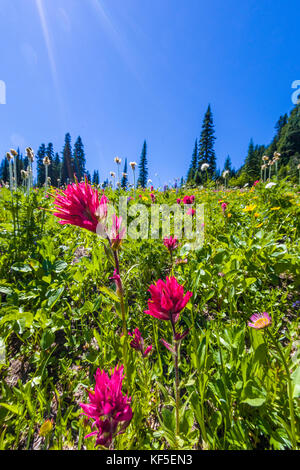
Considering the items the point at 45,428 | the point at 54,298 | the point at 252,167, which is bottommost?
the point at 45,428

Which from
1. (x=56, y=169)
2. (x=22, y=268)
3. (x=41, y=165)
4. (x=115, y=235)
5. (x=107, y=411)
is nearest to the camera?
(x=107, y=411)

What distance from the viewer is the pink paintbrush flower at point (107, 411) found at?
0.64 meters

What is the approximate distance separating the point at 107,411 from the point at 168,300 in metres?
0.43

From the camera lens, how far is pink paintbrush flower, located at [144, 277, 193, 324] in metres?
0.77

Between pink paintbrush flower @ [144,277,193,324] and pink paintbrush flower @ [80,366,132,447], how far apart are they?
310mm

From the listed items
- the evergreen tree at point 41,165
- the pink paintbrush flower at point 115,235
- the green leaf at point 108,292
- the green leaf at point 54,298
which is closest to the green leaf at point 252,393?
the green leaf at point 108,292

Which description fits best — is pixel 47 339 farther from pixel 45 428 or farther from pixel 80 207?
pixel 80 207

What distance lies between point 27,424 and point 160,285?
994 millimetres

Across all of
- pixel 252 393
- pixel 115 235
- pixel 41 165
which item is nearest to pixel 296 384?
pixel 252 393

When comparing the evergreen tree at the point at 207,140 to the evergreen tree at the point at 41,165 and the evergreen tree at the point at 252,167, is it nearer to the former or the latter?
the evergreen tree at the point at 252,167

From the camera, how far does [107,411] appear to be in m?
0.64

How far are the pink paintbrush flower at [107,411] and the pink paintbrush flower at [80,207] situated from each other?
2.16 feet

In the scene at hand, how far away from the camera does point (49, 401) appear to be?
3.27 feet
